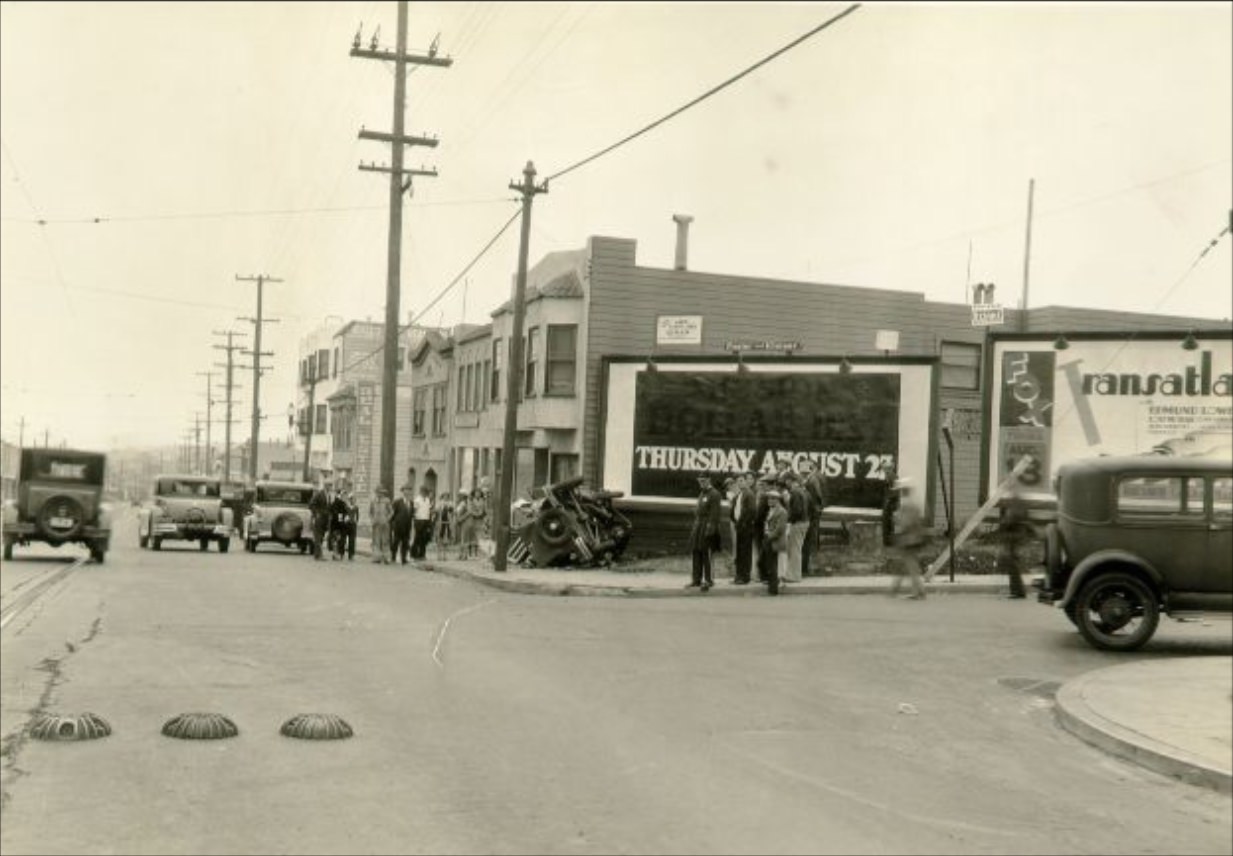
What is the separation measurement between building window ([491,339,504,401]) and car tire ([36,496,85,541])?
14.2 metres

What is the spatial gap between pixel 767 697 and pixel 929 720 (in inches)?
55.0

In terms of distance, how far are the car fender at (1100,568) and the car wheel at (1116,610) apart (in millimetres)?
85

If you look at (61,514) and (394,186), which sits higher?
(394,186)

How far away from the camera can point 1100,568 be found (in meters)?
14.3

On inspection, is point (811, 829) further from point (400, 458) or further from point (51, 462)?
point (400, 458)

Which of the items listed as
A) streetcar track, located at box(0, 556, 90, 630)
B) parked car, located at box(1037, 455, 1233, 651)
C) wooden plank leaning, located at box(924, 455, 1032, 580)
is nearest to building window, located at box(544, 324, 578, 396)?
streetcar track, located at box(0, 556, 90, 630)

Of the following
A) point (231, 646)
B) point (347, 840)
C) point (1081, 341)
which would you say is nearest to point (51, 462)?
point (231, 646)

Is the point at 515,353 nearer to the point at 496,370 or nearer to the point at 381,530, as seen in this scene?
the point at 381,530

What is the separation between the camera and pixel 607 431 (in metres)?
30.7

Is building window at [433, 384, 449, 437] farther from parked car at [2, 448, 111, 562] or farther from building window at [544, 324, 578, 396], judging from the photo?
parked car at [2, 448, 111, 562]

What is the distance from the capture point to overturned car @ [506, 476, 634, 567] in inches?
1043

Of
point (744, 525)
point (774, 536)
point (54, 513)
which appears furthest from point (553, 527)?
point (54, 513)

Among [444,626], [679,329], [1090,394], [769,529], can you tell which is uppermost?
[679,329]

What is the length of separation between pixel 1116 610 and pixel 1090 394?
10.3m
